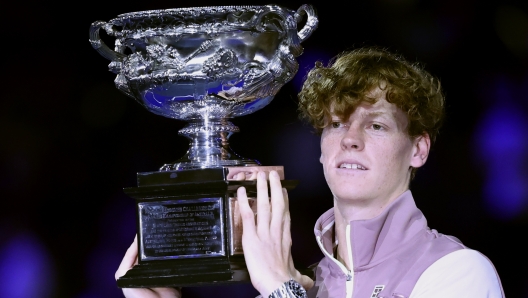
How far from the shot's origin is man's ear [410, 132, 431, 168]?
2.10 m

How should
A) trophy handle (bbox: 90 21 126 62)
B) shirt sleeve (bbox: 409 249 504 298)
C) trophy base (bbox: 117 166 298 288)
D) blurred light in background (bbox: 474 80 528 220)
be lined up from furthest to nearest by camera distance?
blurred light in background (bbox: 474 80 528 220)
trophy handle (bbox: 90 21 126 62)
trophy base (bbox: 117 166 298 288)
shirt sleeve (bbox: 409 249 504 298)

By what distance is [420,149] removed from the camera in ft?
6.91

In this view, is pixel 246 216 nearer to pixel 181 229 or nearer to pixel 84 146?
pixel 181 229

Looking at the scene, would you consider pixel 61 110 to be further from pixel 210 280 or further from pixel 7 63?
pixel 210 280

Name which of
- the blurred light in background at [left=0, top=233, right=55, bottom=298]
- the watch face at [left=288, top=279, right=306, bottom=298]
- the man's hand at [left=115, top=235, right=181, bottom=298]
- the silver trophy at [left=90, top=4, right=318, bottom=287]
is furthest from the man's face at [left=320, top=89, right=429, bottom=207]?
the blurred light in background at [left=0, top=233, right=55, bottom=298]

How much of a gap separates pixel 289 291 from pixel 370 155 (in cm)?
37

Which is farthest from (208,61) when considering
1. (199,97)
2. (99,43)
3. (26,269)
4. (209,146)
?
(26,269)

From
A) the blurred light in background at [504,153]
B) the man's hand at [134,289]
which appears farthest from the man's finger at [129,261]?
the blurred light in background at [504,153]

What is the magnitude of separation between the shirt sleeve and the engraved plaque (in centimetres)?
45

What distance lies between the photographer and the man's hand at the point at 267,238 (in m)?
1.89

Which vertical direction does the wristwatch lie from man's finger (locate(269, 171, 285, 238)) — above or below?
below

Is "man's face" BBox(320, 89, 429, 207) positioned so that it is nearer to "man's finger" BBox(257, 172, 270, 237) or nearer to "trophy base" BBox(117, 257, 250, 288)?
"man's finger" BBox(257, 172, 270, 237)

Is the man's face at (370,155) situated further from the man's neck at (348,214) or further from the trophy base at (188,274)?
the trophy base at (188,274)

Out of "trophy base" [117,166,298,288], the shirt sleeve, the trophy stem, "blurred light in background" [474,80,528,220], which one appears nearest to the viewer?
the shirt sleeve
